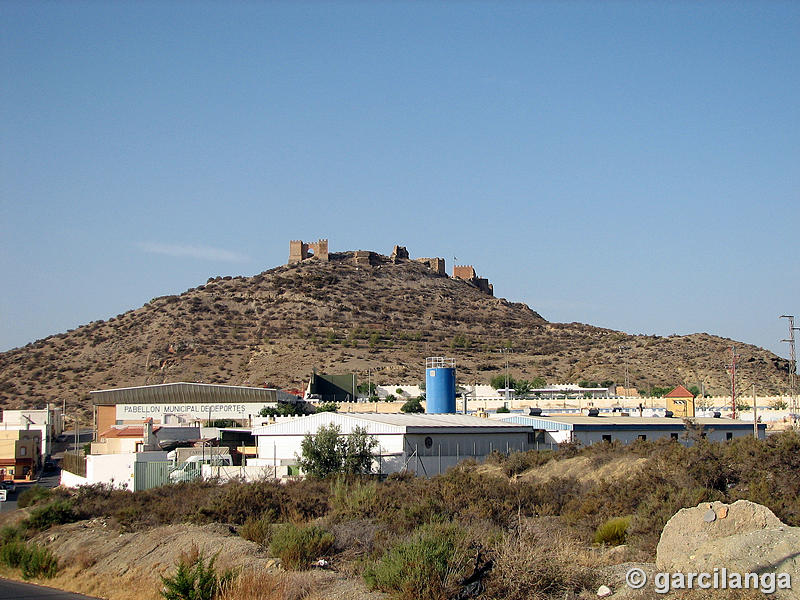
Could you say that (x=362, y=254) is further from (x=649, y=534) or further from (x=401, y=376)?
(x=649, y=534)

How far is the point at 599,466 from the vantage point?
31438 millimetres

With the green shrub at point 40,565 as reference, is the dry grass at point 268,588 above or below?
above

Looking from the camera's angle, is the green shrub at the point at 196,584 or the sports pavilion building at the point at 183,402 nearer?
the green shrub at the point at 196,584

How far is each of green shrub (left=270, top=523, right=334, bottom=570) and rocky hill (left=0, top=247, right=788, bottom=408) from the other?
6776 cm

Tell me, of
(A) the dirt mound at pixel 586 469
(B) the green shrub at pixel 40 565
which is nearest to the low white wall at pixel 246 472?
(A) the dirt mound at pixel 586 469

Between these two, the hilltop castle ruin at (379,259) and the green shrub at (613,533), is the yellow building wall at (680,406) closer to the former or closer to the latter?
the green shrub at (613,533)

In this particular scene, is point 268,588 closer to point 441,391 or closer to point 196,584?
point 196,584

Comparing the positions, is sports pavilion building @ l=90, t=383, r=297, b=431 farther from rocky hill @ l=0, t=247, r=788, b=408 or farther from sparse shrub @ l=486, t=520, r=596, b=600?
sparse shrub @ l=486, t=520, r=596, b=600

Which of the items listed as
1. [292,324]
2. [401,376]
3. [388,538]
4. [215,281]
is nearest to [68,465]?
[388,538]

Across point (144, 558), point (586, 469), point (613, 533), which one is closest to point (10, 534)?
point (144, 558)

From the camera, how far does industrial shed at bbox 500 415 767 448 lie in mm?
42750

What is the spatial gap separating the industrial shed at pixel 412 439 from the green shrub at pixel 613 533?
18.3 meters

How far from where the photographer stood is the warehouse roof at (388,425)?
37.8 metres

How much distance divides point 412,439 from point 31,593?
19.8 m
